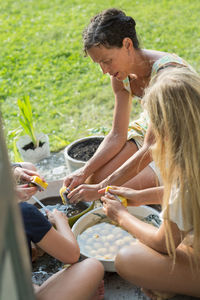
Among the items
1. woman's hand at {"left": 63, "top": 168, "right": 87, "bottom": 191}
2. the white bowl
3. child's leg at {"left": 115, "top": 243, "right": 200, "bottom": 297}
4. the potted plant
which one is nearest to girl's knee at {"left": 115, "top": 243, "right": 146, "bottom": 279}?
child's leg at {"left": 115, "top": 243, "right": 200, "bottom": 297}

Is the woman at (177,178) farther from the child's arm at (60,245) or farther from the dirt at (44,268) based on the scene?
the dirt at (44,268)

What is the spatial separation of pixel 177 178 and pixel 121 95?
95 cm

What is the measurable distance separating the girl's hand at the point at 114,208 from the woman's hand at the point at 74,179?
39 cm

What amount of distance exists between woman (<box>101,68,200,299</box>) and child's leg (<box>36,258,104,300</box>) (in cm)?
17

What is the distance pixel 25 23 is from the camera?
5691mm

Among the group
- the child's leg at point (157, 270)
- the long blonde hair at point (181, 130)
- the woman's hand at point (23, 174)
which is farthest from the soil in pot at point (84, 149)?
the long blonde hair at point (181, 130)

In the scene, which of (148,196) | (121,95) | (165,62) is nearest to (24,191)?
(148,196)

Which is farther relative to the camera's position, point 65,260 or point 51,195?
point 51,195

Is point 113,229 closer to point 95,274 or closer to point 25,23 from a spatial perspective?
point 95,274

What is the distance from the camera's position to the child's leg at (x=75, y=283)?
1.50 metres

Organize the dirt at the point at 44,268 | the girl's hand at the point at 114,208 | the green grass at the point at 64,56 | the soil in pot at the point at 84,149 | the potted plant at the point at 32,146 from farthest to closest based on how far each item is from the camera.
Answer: the green grass at the point at 64,56, the potted plant at the point at 32,146, the soil in pot at the point at 84,149, the dirt at the point at 44,268, the girl's hand at the point at 114,208

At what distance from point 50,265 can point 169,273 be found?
26.5 inches

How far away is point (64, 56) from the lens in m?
4.65

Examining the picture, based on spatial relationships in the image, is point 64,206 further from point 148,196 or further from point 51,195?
point 148,196
